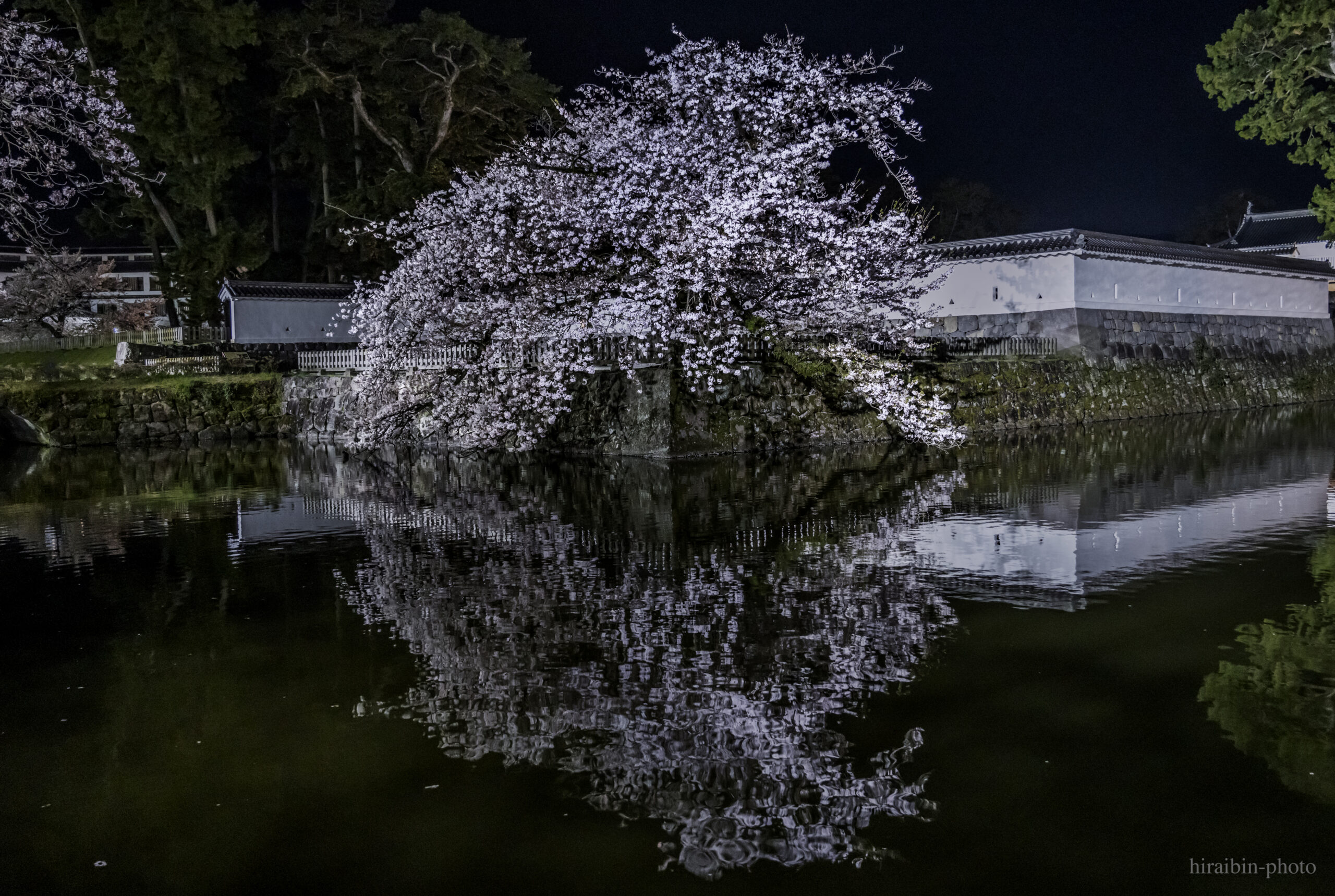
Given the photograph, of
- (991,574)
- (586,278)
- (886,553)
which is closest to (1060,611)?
(991,574)

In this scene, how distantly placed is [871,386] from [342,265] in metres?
27.8

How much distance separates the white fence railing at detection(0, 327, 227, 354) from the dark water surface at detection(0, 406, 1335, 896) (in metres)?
24.3

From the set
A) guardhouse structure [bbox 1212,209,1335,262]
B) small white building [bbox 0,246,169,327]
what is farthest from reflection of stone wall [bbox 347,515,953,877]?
guardhouse structure [bbox 1212,209,1335,262]

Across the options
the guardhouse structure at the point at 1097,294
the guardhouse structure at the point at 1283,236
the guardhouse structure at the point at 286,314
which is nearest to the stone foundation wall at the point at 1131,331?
the guardhouse structure at the point at 1097,294

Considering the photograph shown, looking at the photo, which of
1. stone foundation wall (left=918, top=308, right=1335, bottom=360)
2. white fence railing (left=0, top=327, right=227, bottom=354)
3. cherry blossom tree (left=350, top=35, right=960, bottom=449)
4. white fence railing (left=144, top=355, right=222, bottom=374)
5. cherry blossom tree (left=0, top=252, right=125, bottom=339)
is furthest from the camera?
cherry blossom tree (left=0, top=252, right=125, bottom=339)

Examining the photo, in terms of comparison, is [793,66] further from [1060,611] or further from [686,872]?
[686,872]

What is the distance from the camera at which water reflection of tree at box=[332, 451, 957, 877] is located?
14.5 feet

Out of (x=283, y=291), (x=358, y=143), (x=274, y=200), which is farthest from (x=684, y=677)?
(x=274, y=200)

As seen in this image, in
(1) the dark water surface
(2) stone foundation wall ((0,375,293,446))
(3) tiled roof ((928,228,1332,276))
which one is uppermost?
(3) tiled roof ((928,228,1332,276))

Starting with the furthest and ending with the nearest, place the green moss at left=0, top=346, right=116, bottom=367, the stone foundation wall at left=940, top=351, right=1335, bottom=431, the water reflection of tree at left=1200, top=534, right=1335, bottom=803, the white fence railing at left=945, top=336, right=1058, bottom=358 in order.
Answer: the green moss at left=0, top=346, right=116, bottom=367
the white fence railing at left=945, top=336, right=1058, bottom=358
the stone foundation wall at left=940, top=351, right=1335, bottom=431
the water reflection of tree at left=1200, top=534, right=1335, bottom=803

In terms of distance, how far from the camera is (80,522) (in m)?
13.4

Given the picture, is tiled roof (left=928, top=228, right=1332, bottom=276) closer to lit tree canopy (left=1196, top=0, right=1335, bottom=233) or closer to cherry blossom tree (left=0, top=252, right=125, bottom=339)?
lit tree canopy (left=1196, top=0, right=1335, bottom=233)

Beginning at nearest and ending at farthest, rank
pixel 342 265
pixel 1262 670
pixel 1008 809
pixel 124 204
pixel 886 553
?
pixel 1008 809, pixel 1262 670, pixel 886 553, pixel 124 204, pixel 342 265

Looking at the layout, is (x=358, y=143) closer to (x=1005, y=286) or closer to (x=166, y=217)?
(x=166, y=217)
